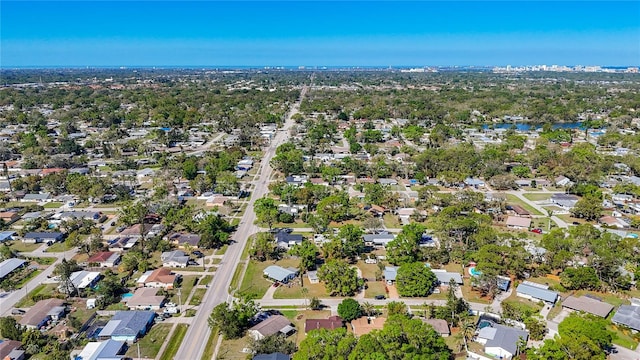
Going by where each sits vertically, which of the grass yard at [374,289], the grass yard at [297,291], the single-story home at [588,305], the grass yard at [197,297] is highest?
the single-story home at [588,305]

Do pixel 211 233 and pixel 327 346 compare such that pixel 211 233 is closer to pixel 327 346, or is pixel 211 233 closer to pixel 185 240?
pixel 185 240

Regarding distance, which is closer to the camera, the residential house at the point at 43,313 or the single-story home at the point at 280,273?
the residential house at the point at 43,313

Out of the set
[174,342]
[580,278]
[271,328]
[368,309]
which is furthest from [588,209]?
[174,342]

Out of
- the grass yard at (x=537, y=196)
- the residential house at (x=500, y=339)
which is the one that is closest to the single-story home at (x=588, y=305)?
the residential house at (x=500, y=339)

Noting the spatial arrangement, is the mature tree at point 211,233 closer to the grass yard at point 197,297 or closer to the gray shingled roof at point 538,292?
the grass yard at point 197,297

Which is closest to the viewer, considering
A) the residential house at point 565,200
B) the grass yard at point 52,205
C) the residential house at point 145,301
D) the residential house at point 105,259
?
the residential house at point 145,301
